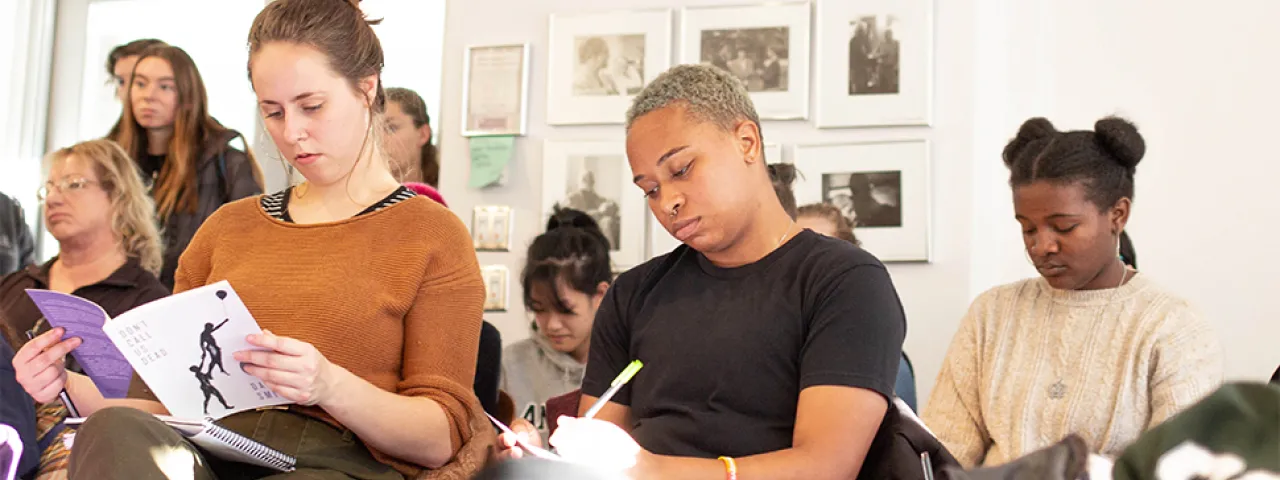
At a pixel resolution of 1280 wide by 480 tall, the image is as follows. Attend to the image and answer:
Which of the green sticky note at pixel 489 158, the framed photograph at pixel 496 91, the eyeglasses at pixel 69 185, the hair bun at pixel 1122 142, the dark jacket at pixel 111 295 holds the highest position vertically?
the framed photograph at pixel 496 91

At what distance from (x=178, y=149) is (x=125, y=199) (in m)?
0.33

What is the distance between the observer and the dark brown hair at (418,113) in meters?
3.55

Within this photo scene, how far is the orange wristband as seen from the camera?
57.4 inches

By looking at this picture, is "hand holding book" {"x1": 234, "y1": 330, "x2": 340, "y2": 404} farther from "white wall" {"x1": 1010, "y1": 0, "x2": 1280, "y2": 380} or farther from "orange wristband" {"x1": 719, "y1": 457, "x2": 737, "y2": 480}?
"white wall" {"x1": 1010, "y1": 0, "x2": 1280, "y2": 380}

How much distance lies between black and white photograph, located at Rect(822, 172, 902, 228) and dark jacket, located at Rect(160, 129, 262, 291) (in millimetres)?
1566

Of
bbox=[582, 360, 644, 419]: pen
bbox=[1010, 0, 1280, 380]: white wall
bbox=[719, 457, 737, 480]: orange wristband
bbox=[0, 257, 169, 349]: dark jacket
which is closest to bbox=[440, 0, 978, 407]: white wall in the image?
bbox=[1010, 0, 1280, 380]: white wall

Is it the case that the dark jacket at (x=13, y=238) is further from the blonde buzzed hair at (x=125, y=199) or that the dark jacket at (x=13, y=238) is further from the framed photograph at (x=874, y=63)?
the framed photograph at (x=874, y=63)

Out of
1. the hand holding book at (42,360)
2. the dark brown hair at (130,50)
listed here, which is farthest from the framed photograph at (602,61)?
the hand holding book at (42,360)

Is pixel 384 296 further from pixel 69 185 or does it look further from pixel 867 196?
pixel 867 196

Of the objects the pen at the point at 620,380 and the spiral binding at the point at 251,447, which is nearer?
the spiral binding at the point at 251,447

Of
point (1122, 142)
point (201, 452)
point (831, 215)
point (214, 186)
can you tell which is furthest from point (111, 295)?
point (1122, 142)

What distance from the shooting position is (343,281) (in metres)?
1.67

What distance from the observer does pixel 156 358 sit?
1.53m

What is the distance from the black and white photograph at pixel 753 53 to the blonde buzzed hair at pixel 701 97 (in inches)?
73.7
